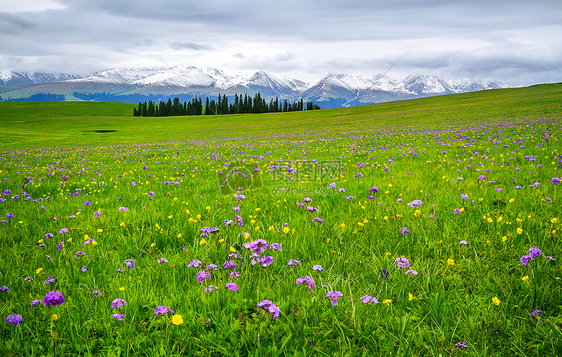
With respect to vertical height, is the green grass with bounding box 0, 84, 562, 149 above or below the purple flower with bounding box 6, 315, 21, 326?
above

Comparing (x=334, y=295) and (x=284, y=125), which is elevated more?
(x=284, y=125)

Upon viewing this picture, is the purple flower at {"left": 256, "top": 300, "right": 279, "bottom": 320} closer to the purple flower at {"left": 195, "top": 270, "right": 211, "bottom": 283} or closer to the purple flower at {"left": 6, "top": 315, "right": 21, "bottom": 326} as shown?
the purple flower at {"left": 195, "top": 270, "right": 211, "bottom": 283}

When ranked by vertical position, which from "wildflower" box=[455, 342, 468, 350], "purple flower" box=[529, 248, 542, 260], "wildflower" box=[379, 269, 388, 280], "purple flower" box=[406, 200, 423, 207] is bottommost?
"wildflower" box=[455, 342, 468, 350]

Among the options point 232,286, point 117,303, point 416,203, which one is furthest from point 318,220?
point 117,303

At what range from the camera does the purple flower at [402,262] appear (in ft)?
8.65

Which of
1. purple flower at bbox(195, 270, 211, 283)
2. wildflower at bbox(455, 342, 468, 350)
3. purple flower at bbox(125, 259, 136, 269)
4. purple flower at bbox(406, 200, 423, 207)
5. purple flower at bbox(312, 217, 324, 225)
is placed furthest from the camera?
purple flower at bbox(406, 200, 423, 207)

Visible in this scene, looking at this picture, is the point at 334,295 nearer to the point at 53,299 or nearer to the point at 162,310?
the point at 162,310

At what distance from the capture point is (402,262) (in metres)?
2.74

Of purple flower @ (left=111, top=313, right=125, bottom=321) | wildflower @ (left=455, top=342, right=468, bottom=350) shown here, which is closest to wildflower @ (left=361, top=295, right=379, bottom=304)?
wildflower @ (left=455, top=342, right=468, bottom=350)

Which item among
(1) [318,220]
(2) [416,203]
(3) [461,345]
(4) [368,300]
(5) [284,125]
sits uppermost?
(5) [284,125]

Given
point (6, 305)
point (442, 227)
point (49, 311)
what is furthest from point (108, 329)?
point (442, 227)

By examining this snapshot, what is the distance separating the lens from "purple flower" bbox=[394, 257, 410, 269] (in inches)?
104

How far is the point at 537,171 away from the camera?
6.06 m

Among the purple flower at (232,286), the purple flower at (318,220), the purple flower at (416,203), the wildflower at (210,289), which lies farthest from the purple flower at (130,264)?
the purple flower at (416,203)
